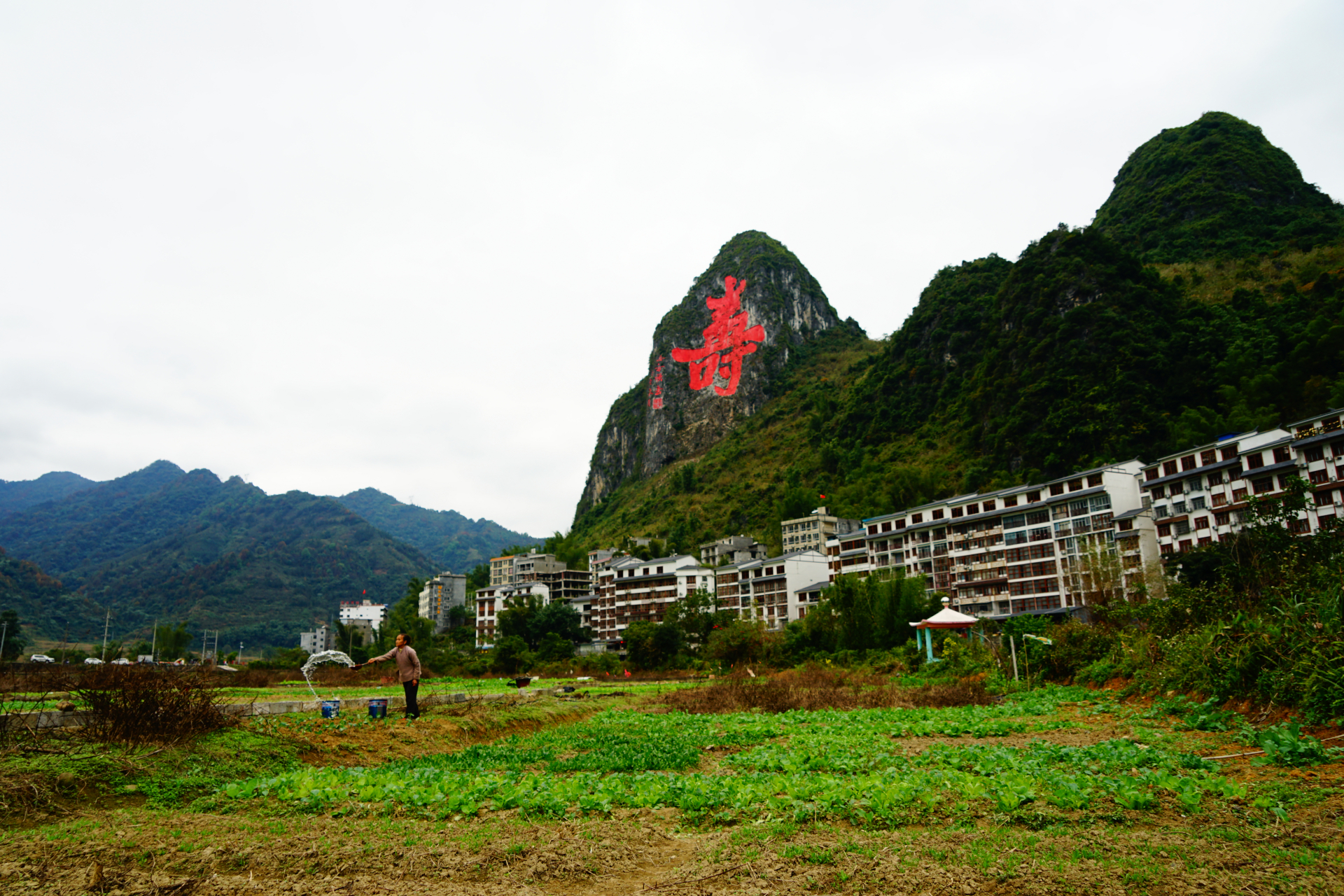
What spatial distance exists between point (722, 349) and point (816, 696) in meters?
142

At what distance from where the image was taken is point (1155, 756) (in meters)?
8.55

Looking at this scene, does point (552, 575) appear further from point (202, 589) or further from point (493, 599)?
point (202, 589)

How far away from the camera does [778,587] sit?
256 ft

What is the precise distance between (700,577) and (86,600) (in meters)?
108

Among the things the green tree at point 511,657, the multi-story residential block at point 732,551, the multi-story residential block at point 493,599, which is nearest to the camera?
the green tree at point 511,657

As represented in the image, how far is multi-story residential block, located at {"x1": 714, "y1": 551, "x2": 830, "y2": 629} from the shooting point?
2936 inches

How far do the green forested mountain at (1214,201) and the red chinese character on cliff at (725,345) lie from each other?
67510 millimetres

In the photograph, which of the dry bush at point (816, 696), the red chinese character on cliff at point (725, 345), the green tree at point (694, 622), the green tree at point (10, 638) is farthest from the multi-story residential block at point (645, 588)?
the red chinese character on cliff at point (725, 345)

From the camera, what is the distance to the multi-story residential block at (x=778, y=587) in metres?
74.6

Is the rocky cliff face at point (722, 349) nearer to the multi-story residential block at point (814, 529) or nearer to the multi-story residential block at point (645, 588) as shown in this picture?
the multi-story residential block at point (814, 529)

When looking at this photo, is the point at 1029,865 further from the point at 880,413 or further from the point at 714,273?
the point at 714,273

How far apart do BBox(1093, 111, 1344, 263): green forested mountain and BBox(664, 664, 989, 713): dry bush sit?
98.7m

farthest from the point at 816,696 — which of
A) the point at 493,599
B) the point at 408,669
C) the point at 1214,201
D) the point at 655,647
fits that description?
the point at 1214,201

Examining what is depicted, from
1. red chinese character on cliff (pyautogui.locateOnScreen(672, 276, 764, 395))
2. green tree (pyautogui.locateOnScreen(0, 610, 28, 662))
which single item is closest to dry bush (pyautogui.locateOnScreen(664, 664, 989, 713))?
green tree (pyautogui.locateOnScreen(0, 610, 28, 662))
